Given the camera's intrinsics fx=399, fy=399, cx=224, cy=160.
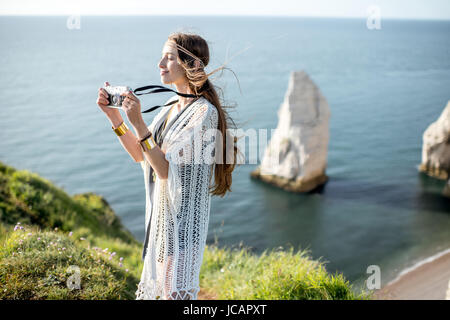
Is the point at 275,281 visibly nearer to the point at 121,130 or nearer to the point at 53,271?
the point at 53,271

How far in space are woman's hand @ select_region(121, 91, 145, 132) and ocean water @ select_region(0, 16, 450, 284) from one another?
0.77 meters

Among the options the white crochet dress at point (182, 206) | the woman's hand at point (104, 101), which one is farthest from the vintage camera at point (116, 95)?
the white crochet dress at point (182, 206)

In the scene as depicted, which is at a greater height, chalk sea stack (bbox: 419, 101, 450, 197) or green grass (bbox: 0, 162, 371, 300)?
green grass (bbox: 0, 162, 371, 300)

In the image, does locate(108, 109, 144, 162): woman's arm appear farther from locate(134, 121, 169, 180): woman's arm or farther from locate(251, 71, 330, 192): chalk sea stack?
locate(251, 71, 330, 192): chalk sea stack

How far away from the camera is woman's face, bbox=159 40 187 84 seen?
8.34ft

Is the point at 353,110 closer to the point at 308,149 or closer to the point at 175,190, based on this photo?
the point at 308,149

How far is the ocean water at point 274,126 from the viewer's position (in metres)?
17.0

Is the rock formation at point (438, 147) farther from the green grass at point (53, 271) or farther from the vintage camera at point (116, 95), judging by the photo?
the vintage camera at point (116, 95)

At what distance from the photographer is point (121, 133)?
8.05 feet

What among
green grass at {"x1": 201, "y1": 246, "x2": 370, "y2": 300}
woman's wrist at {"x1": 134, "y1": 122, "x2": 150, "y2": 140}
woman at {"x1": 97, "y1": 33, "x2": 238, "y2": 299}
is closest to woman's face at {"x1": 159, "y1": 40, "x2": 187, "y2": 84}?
woman at {"x1": 97, "y1": 33, "x2": 238, "y2": 299}

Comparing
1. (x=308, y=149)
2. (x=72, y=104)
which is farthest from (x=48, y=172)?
(x=308, y=149)

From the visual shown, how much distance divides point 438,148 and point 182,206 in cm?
2037

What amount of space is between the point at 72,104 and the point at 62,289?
152 feet

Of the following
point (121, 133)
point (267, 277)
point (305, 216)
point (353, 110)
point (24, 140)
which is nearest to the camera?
point (121, 133)
